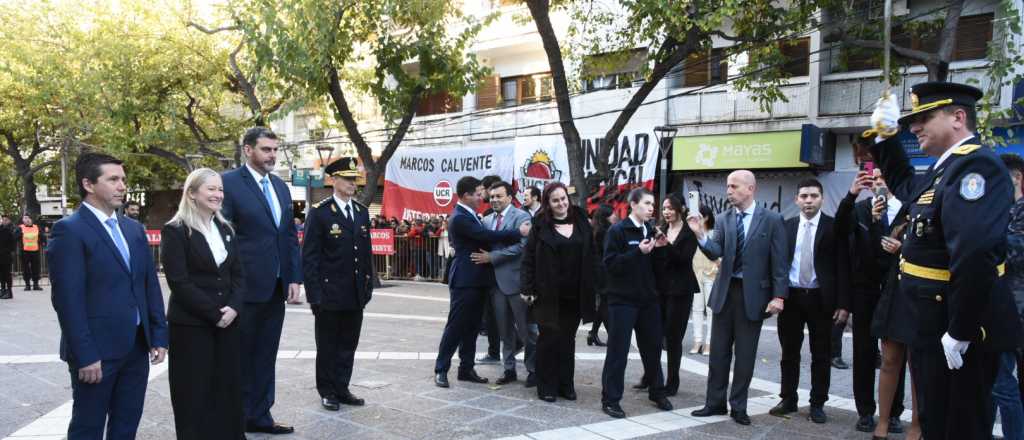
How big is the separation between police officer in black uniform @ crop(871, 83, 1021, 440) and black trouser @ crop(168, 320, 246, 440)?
380 cm

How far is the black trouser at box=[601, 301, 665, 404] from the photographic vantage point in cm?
600

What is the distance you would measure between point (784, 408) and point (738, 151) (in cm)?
1260

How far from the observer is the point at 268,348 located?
5422mm

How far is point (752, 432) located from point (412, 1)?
11564mm

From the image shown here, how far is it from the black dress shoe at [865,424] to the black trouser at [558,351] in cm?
228

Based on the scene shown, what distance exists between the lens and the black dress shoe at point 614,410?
19.4 ft

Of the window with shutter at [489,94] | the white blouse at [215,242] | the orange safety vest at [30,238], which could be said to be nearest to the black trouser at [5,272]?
A: the orange safety vest at [30,238]

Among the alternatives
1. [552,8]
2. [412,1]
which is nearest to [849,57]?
[552,8]

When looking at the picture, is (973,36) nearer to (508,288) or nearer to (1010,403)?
(508,288)

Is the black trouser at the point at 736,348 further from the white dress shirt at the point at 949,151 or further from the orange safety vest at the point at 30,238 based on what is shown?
the orange safety vest at the point at 30,238

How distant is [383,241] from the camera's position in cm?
2022

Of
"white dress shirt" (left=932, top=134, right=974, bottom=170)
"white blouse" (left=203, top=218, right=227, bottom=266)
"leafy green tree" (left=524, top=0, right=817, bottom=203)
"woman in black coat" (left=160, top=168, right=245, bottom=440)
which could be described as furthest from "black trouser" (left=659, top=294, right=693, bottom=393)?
"leafy green tree" (left=524, top=0, right=817, bottom=203)

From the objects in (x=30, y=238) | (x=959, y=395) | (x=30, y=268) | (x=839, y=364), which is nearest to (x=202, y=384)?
(x=959, y=395)

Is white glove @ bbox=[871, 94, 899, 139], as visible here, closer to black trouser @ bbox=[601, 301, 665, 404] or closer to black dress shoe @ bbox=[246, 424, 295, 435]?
black trouser @ bbox=[601, 301, 665, 404]
